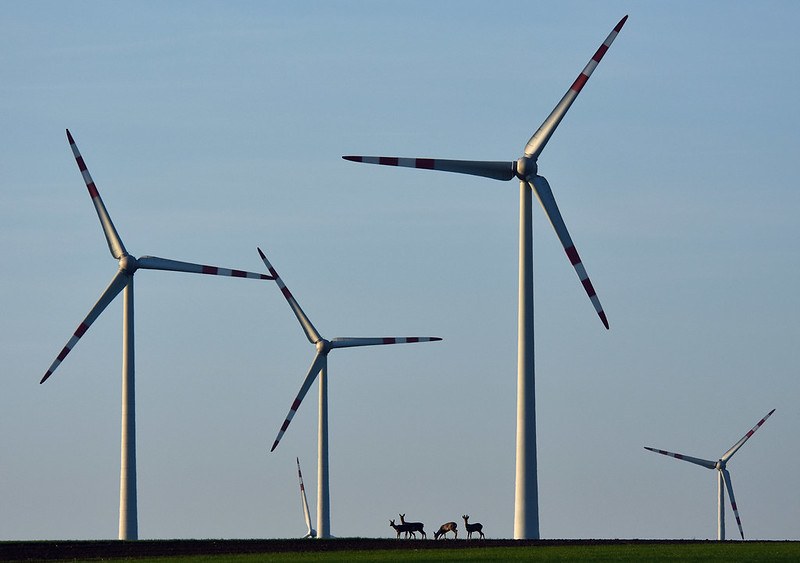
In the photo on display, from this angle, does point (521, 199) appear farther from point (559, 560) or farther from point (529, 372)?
point (559, 560)

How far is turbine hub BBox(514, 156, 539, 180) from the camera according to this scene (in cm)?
7919

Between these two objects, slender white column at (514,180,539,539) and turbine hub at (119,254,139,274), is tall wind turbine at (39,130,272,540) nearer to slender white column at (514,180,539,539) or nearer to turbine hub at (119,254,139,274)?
turbine hub at (119,254,139,274)

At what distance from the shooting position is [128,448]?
89188 mm

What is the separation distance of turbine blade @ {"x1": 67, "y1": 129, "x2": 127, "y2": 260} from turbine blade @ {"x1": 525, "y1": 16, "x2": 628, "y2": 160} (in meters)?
28.0

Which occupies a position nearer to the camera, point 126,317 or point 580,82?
point 580,82

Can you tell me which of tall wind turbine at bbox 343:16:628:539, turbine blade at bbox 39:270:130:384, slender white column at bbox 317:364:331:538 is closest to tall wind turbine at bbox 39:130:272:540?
turbine blade at bbox 39:270:130:384

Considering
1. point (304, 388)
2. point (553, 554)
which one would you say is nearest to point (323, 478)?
point (304, 388)

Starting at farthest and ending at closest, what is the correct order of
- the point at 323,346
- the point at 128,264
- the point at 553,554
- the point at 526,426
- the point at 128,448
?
1. the point at 323,346
2. the point at 128,264
3. the point at 128,448
4. the point at 526,426
5. the point at 553,554

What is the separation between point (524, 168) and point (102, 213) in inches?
1209

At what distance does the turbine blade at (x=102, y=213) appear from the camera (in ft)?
321

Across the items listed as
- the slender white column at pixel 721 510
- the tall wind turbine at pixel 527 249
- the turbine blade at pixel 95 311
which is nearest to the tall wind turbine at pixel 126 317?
the turbine blade at pixel 95 311

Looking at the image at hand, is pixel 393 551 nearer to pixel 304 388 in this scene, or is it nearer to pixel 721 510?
pixel 304 388

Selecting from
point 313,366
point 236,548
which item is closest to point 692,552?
point 236,548

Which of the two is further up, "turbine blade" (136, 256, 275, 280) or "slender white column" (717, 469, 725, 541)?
"turbine blade" (136, 256, 275, 280)
